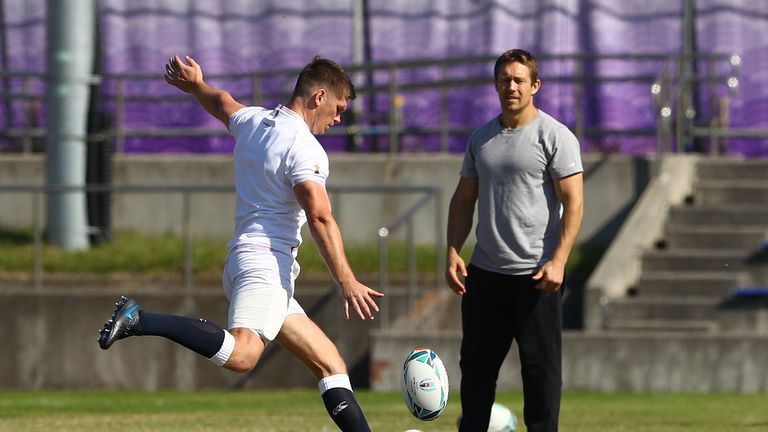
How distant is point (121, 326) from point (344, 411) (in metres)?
1.15

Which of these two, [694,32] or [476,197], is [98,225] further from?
[476,197]

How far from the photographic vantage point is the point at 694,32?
2153 centimetres

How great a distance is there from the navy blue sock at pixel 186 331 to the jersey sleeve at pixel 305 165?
0.81 m

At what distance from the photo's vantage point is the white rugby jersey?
7922 millimetres

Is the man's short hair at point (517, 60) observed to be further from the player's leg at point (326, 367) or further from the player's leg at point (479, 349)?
the player's leg at point (326, 367)

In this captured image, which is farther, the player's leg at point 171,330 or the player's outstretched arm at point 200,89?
the player's outstretched arm at point 200,89

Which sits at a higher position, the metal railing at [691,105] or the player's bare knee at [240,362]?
the metal railing at [691,105]

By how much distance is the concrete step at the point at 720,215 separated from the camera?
57.9 ft

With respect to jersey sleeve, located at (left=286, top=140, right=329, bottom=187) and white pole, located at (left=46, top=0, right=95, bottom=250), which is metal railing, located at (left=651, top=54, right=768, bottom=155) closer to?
white pole, located at (left=46, top=0, right=95, bottom=250)

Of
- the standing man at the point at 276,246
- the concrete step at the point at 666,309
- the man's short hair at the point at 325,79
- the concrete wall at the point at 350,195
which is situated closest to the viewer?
the standing man at the point at 276,246

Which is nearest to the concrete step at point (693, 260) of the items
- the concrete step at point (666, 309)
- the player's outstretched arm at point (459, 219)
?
the concrete step at point (666, 309)

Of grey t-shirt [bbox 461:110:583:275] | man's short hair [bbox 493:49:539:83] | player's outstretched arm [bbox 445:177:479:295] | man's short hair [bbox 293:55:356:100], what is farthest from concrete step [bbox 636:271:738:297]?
man's short hair [bbox 293:55:356:100]

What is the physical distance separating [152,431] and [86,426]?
0.72 metres

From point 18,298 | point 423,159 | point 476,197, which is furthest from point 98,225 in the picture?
point 476,197
